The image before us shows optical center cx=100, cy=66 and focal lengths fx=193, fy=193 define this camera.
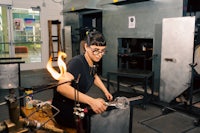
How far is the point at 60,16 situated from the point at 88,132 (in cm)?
606

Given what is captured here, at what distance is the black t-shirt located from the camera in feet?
4.83

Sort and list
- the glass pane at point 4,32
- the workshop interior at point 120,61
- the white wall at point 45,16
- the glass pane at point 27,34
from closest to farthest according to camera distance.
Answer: the workshop interior at point 120,61, the glass pane at point 4,32, the glass pane at point 27,34, the white wall at point 45,16

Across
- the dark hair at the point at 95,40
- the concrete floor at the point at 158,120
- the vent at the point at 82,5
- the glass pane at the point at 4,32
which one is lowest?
the concrete floor at the point at 158,120

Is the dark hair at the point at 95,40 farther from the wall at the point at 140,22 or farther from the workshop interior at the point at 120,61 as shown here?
the wall at the point at 140,22

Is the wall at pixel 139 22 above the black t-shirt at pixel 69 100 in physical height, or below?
above

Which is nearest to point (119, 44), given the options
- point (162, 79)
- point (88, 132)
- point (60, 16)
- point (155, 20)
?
point (155, 20)

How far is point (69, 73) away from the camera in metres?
1.43

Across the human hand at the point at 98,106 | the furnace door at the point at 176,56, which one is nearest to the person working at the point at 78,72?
the human hand at the point at 98,106

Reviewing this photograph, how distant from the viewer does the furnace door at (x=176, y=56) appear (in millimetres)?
2957

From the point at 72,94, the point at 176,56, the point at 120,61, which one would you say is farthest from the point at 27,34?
the point at 72,94

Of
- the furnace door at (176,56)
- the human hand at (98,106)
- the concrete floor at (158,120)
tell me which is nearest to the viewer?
the human hand at (98,106)

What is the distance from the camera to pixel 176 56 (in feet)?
10.3

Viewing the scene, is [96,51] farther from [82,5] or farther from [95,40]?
[82,5]

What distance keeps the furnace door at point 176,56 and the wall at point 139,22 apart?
15.2 inches
